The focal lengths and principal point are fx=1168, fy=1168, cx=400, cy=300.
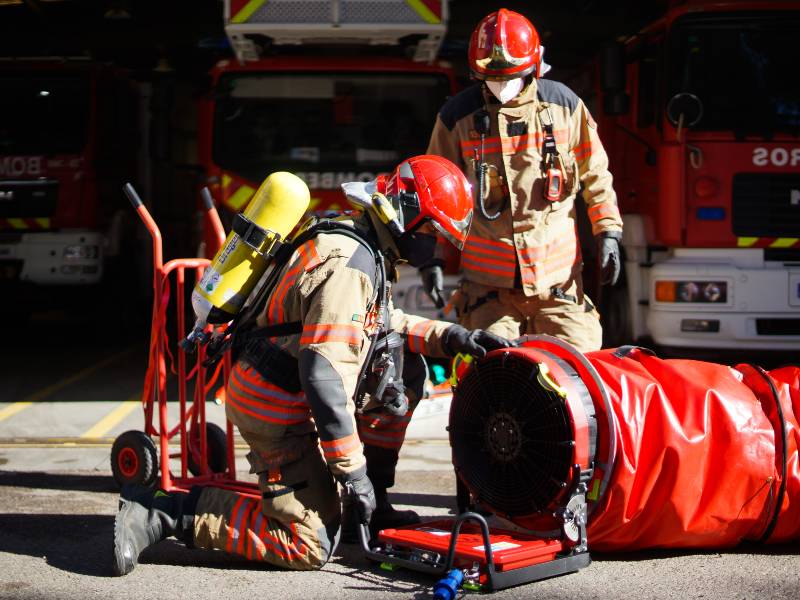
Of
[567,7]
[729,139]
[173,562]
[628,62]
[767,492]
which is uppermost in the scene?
[567,7]

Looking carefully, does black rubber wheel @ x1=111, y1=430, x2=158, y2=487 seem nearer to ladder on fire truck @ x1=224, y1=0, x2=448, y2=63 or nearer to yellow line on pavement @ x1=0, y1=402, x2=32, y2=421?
yellow line on pavement @ x1=0, y1=402, x2=32, y2=421

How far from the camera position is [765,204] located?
7.46m

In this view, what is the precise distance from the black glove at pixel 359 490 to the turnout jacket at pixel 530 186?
1.52m

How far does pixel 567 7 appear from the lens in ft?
35.9

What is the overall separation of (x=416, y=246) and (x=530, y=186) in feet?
3.89

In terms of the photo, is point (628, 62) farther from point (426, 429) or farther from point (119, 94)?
point (119, 94)

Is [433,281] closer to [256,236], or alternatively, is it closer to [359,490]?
[256,236]

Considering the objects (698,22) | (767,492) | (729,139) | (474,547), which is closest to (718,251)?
(729,139)

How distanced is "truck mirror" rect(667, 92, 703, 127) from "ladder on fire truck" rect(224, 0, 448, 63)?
160cm

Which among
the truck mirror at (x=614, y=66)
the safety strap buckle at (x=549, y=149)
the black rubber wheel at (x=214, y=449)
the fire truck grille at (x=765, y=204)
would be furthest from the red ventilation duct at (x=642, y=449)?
the truck mirror at (x=614, y=66)

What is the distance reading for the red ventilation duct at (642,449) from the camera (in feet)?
13.1

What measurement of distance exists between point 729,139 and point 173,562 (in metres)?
4.75

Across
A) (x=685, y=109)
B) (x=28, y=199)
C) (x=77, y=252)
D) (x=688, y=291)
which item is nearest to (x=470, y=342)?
(x=688, y=291)

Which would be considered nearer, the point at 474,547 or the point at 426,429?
the point at 474,547
